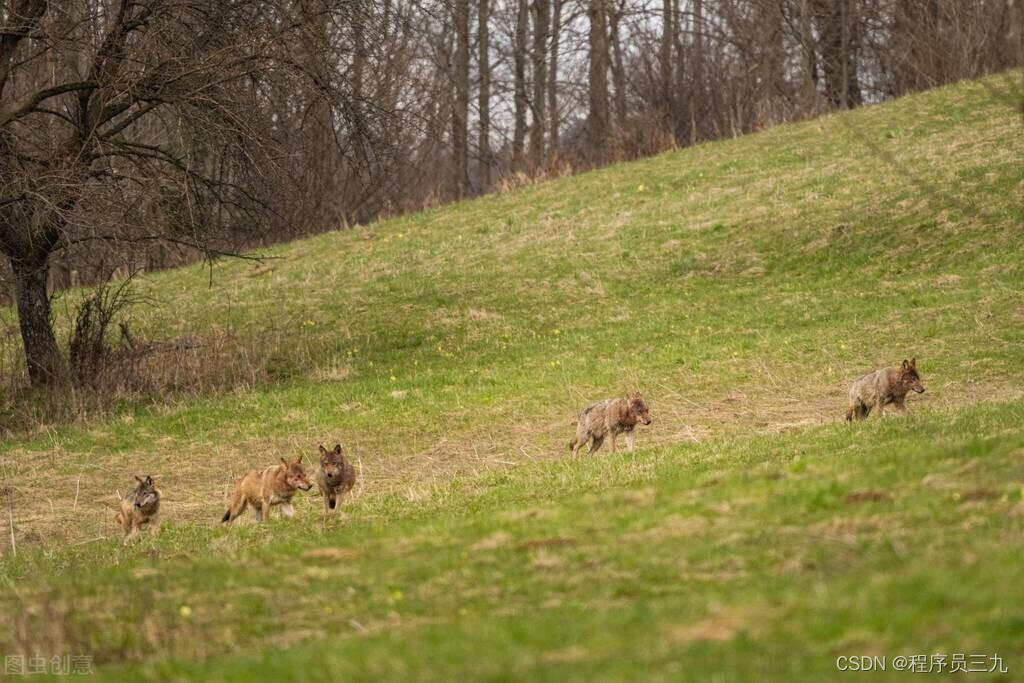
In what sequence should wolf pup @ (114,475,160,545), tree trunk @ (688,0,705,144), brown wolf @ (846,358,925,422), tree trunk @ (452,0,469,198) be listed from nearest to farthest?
wolf pup @ (114,475,160,545)
brown wolf @ (846,358,925,422)
tree trunk @ (452,0,469,198)
tree trunk @ (688,0,705,144)

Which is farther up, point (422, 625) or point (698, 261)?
point (698, 261)

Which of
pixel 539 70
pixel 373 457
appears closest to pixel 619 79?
pixel 539 70

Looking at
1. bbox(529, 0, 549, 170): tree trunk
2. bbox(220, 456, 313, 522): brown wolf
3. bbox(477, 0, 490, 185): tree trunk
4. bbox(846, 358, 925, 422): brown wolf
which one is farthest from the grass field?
bbox(477, 0, 490, 185): tree trunk

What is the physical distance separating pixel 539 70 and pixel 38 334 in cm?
3703

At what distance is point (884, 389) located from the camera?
56.6 ft

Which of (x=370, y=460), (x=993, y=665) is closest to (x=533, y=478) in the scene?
(x=370, y=460)

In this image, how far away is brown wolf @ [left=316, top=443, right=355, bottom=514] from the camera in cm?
1420

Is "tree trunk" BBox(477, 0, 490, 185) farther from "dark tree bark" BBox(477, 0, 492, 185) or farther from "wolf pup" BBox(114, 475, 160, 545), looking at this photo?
"wolf pup" BBox(114, 475, 160, 545)

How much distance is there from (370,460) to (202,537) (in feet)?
21.4

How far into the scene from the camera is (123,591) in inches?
391

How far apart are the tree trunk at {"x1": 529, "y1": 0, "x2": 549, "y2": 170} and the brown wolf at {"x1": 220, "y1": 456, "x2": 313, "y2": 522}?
3990cm

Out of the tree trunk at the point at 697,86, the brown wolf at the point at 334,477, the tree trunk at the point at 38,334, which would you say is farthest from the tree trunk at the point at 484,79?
the brown wolf at the point at 334,477

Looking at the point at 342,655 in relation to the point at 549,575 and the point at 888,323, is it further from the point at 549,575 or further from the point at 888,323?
the point at 888,323

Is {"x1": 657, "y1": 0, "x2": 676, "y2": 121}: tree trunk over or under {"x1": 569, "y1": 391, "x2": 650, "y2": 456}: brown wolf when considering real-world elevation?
over
